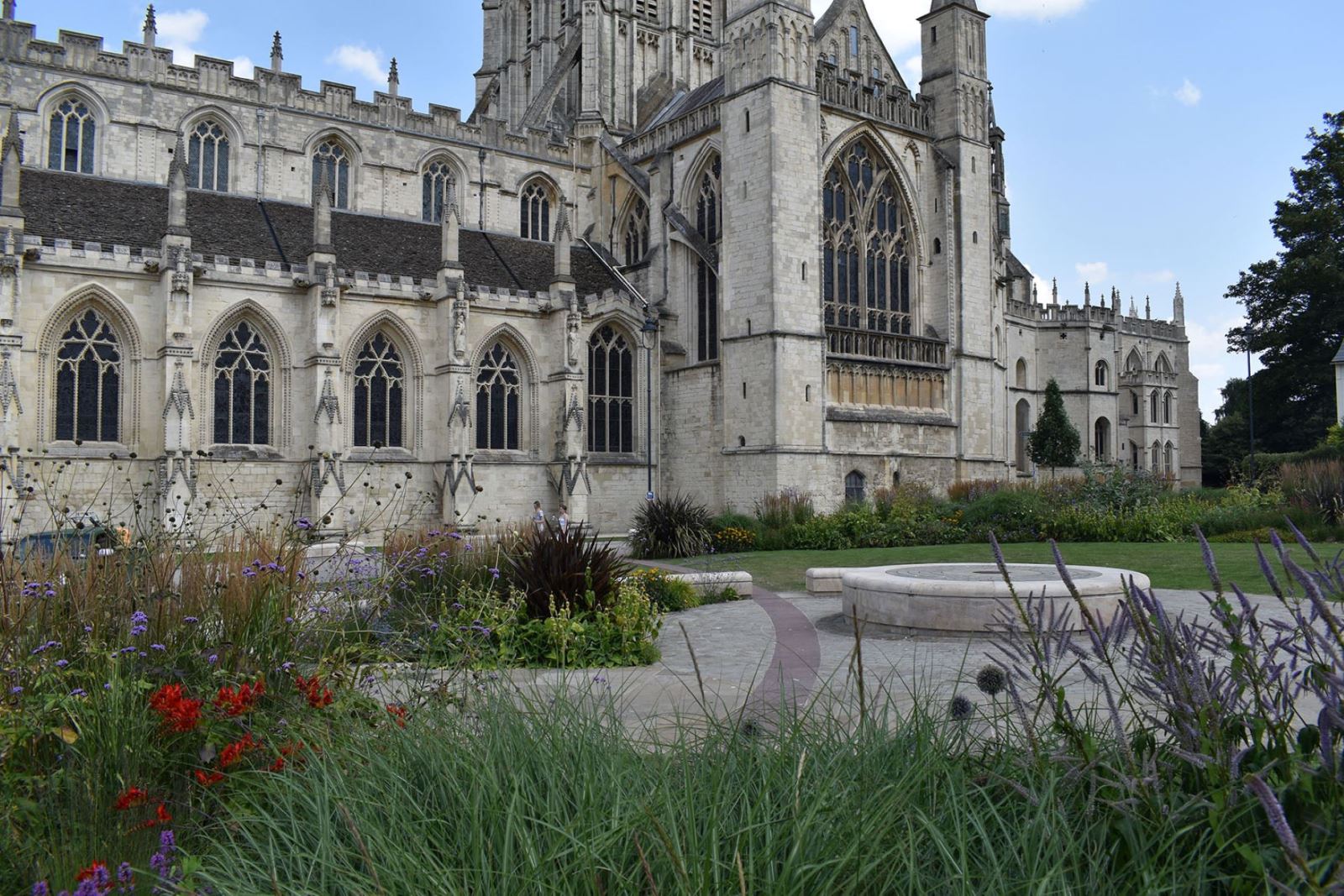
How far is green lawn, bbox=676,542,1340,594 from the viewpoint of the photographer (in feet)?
41.9

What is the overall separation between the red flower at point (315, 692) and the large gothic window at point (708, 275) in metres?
24.4

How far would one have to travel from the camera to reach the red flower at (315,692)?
4.09m

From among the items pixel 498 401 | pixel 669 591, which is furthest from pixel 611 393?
pixel 669 591

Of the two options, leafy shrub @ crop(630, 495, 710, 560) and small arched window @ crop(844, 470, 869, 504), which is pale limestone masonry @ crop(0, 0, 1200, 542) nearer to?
small arched window @ crop(844, 470, 869, 504)

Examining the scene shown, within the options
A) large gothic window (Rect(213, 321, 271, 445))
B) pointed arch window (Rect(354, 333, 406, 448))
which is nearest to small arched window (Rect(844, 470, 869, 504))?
pointed arch window (Rect(354, 333, 406, 448))

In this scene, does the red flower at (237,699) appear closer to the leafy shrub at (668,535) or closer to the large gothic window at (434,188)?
the leafy shrub at (668,535)

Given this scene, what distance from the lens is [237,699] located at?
3857 mm

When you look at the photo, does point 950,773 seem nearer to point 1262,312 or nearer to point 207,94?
point 207,94

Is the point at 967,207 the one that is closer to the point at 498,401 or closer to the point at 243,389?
the point at 498,401

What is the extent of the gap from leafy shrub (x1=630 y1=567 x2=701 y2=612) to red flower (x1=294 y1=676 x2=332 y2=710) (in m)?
6.76

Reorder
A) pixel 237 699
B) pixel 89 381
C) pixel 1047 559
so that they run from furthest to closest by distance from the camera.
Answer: pixel 89 381 < pixel 1047 559 < pixel 237 699

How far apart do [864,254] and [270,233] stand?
17292 mm

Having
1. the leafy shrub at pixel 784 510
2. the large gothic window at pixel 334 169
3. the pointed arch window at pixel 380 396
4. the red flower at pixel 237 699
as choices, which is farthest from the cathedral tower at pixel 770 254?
the red flower at pixel 237 699

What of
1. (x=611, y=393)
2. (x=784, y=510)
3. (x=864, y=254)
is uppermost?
(x=864, y=254)
